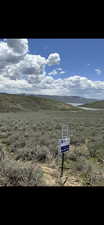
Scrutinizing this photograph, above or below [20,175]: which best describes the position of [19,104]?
above

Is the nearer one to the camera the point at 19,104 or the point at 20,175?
the point at 20,175

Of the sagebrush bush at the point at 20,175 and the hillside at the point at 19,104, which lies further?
the hillside at the point at 19,104

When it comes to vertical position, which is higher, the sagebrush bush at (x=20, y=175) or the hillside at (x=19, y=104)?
the hillside at (x=19, y=104)

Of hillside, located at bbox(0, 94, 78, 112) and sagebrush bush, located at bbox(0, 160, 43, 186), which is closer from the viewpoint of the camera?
sagebrush bush, located at bbox(0, 160, 43, 186)

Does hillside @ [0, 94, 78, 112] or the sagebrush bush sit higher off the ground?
hillside @ [0, 94, 78, 112]
